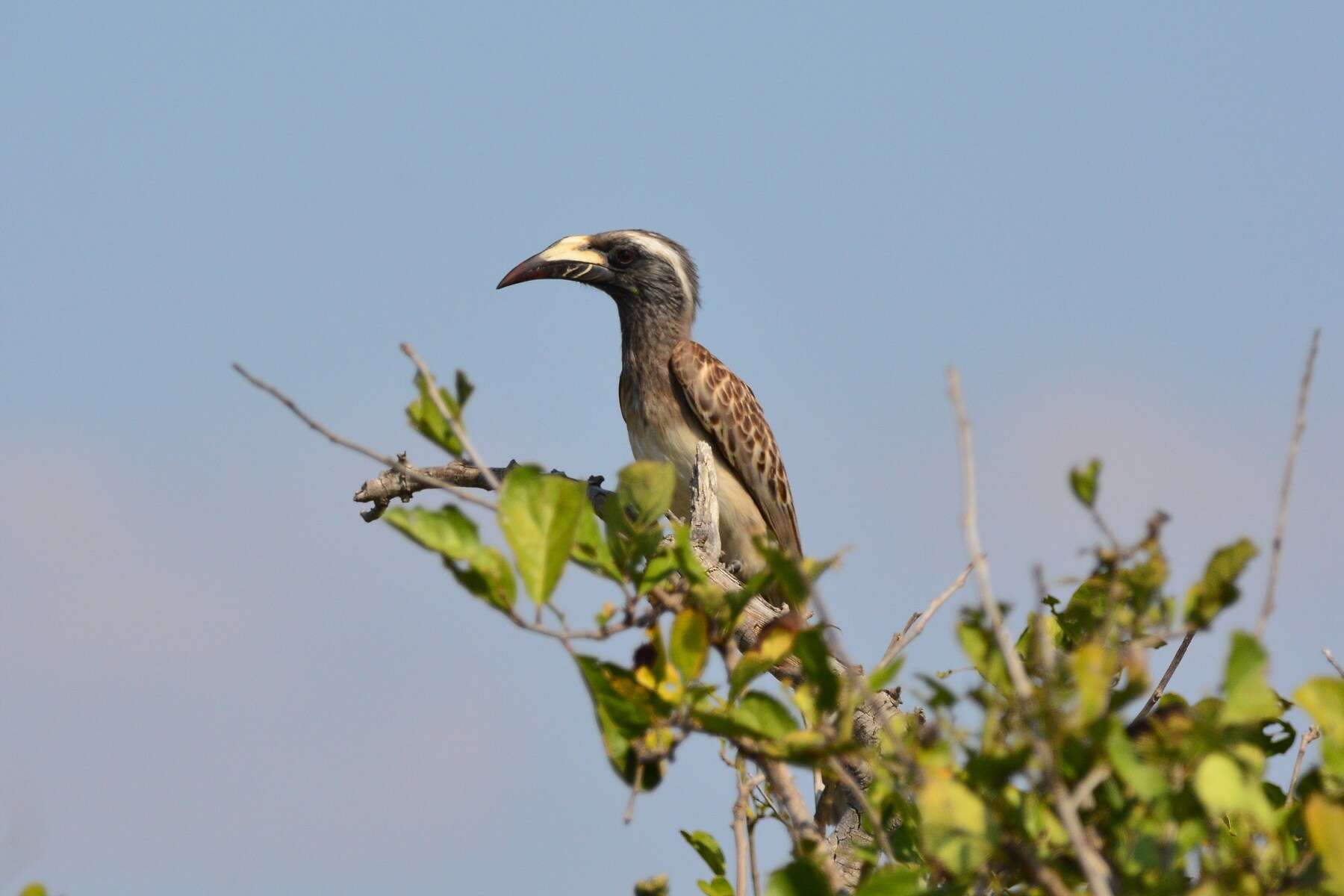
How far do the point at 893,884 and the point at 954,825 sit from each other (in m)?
0.44

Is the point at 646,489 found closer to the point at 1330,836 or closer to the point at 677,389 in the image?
the point at 1330,836

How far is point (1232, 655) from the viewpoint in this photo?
6.59 ft

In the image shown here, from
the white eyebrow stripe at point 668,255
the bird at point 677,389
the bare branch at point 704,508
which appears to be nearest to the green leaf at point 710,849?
the bare branch at point 704,508

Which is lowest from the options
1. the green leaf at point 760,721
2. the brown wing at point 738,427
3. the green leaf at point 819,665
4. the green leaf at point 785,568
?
the green leaf at point 760,721

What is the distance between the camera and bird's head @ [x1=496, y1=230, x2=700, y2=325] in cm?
953

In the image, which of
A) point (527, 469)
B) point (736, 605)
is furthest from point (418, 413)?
point (736, 605)

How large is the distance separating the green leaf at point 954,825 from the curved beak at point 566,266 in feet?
24.6

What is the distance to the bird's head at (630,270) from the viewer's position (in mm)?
9531

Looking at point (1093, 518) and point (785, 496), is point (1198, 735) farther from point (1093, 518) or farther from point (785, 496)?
point (785, 496)

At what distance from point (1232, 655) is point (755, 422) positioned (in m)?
7.29

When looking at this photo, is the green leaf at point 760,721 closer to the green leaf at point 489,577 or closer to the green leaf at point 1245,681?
the green leaf at point 489,577

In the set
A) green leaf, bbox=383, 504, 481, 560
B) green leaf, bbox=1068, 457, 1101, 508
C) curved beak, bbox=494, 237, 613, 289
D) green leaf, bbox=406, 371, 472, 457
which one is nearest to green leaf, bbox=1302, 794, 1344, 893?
green leaf, bbox=1068, 457, 1101, 508

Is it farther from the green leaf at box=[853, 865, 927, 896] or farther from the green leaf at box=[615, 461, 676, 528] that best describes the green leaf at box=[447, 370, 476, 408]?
the green leaf at box=[853, 865, 927, 896]

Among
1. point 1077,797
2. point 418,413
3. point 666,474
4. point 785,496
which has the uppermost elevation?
point 785,496
